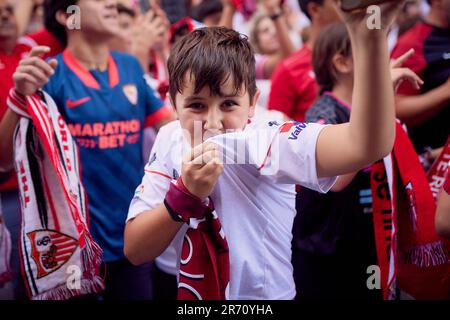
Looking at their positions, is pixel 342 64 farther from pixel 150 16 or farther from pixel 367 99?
pixel 150 16

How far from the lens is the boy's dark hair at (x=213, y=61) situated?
131cm

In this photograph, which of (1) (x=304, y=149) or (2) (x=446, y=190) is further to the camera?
(2) (x=446, y=190)

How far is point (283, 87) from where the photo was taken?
2.80m

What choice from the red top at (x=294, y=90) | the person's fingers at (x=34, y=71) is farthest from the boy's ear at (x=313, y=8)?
the person's fingers at (x=34, y=71)

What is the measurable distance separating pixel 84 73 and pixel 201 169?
45.4 inches

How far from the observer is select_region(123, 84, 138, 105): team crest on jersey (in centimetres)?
218

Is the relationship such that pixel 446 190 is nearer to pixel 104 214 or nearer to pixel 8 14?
pixel 104 214

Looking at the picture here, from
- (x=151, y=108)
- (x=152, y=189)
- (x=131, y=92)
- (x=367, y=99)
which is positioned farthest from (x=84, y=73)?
(x=367, y=99)

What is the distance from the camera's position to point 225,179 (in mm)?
1356

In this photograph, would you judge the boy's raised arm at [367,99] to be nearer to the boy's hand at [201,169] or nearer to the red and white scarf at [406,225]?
the boy's hand at [201,169]

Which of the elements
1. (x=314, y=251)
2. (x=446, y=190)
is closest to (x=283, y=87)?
(x=314, y=251)

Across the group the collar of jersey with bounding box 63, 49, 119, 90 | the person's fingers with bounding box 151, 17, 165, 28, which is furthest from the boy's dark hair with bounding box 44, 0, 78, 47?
the person's fingers with bounding box 151, 17, 165, 28

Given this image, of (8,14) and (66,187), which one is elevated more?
(8,14)
